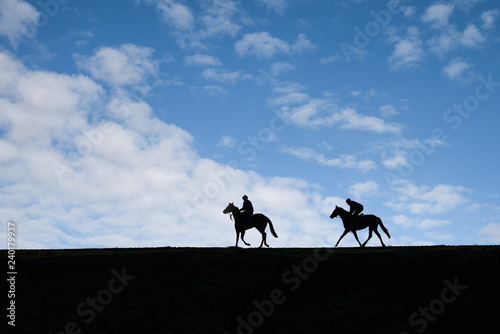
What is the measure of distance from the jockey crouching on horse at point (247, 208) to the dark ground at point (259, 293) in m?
4.95

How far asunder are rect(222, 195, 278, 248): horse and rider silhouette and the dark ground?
4843 mm

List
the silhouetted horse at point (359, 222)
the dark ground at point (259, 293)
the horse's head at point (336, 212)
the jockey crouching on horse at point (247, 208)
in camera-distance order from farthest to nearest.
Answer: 1. the horse's head at point (336, 212)
2. the silhouetted horse at point (359, 222)
3. the jockey crouching on horse at point (247, 208)
4. the dark ground at point (259, 293)

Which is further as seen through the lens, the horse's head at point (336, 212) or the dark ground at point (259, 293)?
the horse's head at point (336, 212)

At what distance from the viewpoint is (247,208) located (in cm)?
2536

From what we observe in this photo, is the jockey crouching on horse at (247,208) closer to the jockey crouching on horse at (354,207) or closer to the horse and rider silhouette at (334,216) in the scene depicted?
the horse and rider silhouette at (334,216)

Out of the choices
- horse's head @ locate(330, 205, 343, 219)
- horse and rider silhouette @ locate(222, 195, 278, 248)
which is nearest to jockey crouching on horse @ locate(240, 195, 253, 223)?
horse and rider silhouette @ locate(222, 195, 278, 248)

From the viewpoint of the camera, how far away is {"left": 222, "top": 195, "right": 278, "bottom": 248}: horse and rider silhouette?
82.7 feet

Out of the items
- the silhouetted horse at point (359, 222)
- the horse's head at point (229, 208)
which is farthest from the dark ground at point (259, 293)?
the silhouetted horse at point (359, 222)

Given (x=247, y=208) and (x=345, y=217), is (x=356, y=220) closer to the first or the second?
(x=345, y=217)

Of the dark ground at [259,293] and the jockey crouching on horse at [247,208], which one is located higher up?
the jockey crouching on horse at [247,208]

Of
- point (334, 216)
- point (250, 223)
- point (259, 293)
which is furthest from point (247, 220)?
point (259, 293)

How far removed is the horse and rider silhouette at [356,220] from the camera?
86.2 feet

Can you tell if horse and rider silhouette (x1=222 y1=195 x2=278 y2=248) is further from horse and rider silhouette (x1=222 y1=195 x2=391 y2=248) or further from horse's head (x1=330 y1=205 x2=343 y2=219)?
horse's head (x1=330 y1=205 x2=343 y2=219)

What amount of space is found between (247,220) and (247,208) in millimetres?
597
